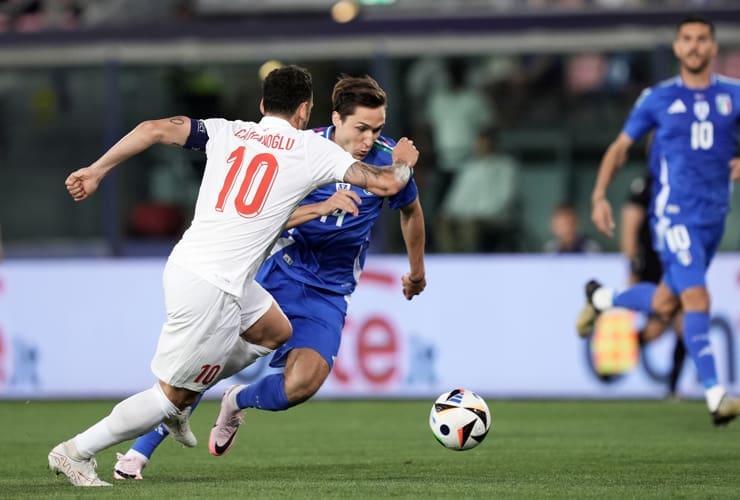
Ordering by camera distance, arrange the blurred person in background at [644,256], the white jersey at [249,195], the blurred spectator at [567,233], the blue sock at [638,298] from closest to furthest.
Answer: the white jersey at [249,195] → the blue sock at [638,298] → the blurred person in background at [644,256] → the blurred spectator at [567,233]

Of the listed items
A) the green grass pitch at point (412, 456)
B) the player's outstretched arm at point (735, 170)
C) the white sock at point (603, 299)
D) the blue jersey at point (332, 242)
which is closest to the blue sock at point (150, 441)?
the green grass pitch at point (412, 456)

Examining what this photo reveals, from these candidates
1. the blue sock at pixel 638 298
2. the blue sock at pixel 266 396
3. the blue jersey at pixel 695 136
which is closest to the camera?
the blue sock at pixel 266 396

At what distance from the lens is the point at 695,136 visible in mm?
10109

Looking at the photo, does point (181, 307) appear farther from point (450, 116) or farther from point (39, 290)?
point (450, 116)

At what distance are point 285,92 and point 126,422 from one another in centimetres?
162

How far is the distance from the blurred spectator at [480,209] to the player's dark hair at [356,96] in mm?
8074

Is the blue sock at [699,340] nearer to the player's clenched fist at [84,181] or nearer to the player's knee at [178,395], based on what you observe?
the player's knee at [178,395]

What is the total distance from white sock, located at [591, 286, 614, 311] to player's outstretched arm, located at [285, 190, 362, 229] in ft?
11.9

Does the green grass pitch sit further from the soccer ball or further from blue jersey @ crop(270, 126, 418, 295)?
blue jersey @ crop(270, 126, 418, 295)

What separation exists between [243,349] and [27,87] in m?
12.5

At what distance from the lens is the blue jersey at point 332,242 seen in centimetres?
799

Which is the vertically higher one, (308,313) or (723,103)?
(723,103)

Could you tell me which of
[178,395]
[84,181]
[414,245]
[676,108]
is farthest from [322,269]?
[676,108]

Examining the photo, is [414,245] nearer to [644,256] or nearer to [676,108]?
[676,108]
